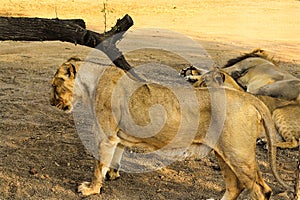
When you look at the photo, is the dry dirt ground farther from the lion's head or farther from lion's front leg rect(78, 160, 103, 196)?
the lion's head

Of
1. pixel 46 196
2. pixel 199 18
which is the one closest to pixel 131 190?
pixel 46 196

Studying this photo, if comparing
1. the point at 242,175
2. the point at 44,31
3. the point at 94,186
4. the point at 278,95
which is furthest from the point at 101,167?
the point at 278,95

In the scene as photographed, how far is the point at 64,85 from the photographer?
509 centimetres

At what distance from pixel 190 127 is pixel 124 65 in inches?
123

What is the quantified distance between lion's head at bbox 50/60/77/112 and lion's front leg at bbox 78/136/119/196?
1.71 ft

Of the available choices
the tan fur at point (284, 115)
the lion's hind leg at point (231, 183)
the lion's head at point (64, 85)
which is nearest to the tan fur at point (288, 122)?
the tan fur at point (284, 115)

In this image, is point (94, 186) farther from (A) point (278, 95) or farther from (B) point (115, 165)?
(A) point (278, 95)

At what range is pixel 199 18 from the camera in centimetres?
2205

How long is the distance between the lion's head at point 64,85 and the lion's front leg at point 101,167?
52 cm

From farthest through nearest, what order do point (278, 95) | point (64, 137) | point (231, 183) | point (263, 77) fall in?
1. point (263, 77)
2. point (278, 95)
3. point (64, 137)
4. point (231, 183)

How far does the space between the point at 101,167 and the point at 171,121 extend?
33.4 inches

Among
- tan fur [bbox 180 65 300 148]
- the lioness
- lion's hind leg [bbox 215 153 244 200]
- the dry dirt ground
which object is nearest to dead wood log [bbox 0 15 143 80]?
the dry dirt ground

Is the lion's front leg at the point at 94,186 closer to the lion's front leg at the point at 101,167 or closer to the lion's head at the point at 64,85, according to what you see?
the lion's front leg at the point at 101,167

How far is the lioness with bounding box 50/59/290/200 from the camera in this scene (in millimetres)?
4672
